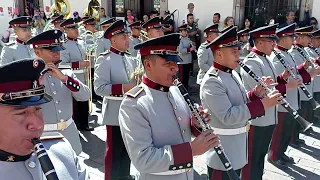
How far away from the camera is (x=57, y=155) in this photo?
2033 mm

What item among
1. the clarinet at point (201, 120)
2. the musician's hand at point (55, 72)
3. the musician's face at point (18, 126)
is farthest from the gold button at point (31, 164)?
the musician's hand at point (55, 72)

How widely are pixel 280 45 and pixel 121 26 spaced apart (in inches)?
104

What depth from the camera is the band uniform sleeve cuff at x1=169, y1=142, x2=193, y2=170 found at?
2.54m

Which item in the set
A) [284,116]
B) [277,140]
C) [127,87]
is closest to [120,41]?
[127,87]

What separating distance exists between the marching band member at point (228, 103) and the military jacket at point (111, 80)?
136cm

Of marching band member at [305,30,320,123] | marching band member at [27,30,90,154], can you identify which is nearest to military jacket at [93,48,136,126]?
marching band member at [27,30,90,154]

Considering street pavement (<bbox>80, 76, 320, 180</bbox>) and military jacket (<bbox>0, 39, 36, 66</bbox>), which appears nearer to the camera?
street pavement (<bbox>80, 76, 320, 180</bbox>)

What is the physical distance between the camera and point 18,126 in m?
1.73

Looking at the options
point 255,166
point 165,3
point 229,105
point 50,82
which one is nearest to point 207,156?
point 229,105

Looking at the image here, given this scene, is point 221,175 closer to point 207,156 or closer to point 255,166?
point 207,156

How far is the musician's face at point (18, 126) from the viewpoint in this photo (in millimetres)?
1727

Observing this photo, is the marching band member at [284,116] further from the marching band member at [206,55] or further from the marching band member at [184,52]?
the marching band member at [184,52]

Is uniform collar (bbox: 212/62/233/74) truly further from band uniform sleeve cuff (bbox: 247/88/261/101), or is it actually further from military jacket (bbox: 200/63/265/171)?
band uniform sleeve cuff (bbox: 247/88/261/101)

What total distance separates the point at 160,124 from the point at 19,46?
4.71 meters
